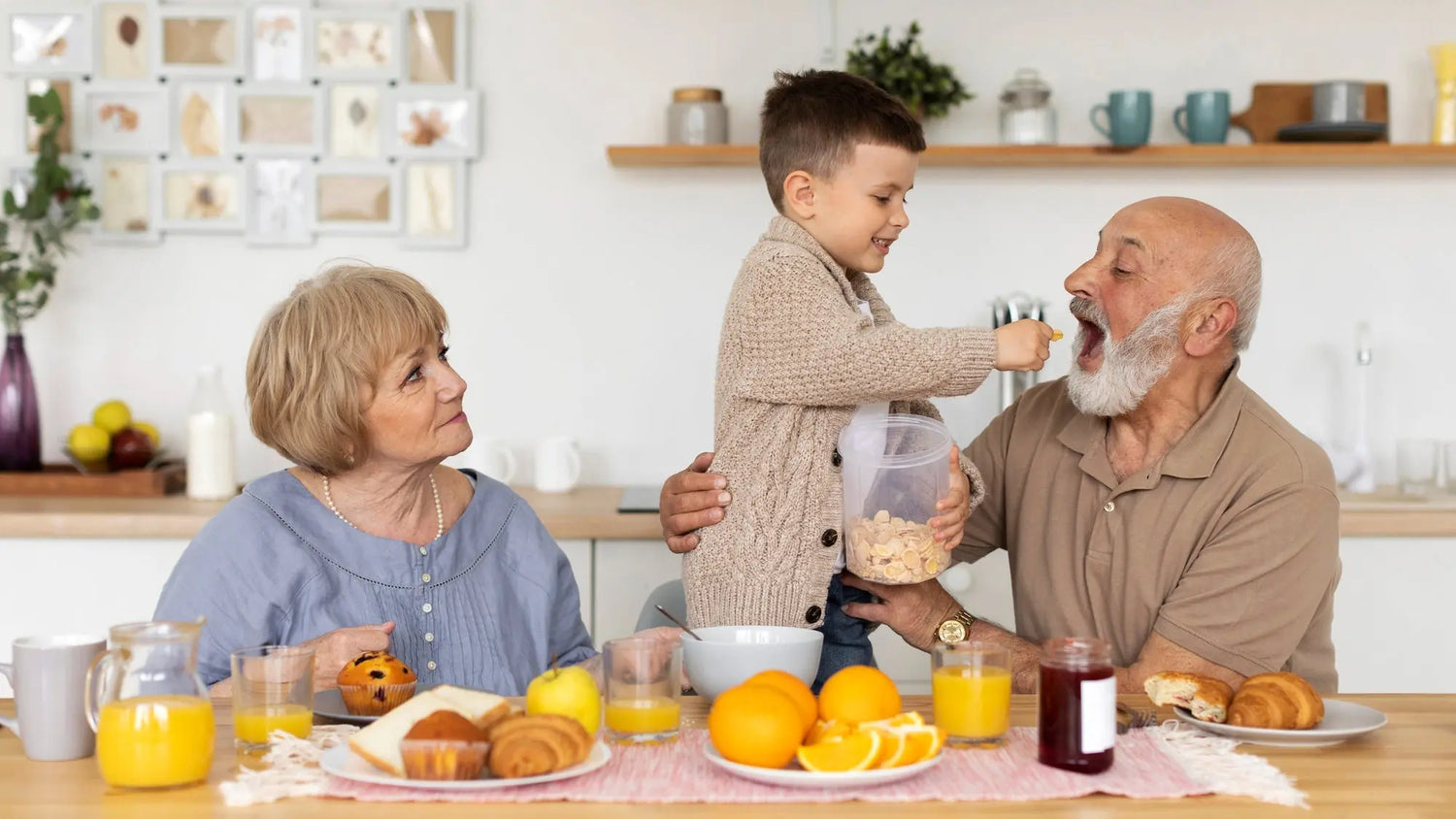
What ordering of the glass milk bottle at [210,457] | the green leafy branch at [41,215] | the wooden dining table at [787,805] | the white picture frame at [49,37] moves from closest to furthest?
the wooden dining table at [787,805]
the glass milk bottle at [210,457]
the green leafy branch at [41,215]
the white picture frame at [49,37]

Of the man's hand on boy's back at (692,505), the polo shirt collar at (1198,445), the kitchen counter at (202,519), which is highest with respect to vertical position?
the polo shirt collar at (1198,445)

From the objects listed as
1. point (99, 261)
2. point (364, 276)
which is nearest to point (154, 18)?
point (99, 261)

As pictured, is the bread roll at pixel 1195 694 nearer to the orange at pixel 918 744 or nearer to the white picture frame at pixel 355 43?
the orange at pixel 918 744

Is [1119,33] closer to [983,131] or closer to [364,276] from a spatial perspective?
[983,131]

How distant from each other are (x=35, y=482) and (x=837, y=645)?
1877mm

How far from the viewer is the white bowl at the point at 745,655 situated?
55.2 inches

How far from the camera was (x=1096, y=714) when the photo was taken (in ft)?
4.03

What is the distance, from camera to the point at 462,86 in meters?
3.31

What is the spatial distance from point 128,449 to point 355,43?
A: 1.04 meters

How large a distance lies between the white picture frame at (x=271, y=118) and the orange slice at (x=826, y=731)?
2.44m

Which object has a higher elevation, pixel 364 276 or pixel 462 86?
pixel 462 86

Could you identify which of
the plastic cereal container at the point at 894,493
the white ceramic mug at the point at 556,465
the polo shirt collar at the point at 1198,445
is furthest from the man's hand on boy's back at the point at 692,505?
the white ceramic mug at the point at 556,465

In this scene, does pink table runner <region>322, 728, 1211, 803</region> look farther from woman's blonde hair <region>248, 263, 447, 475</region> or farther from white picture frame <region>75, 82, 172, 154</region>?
white picture frame <region>75, 82, 172, 154</region>

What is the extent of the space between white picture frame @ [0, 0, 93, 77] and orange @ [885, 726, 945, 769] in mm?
2816
